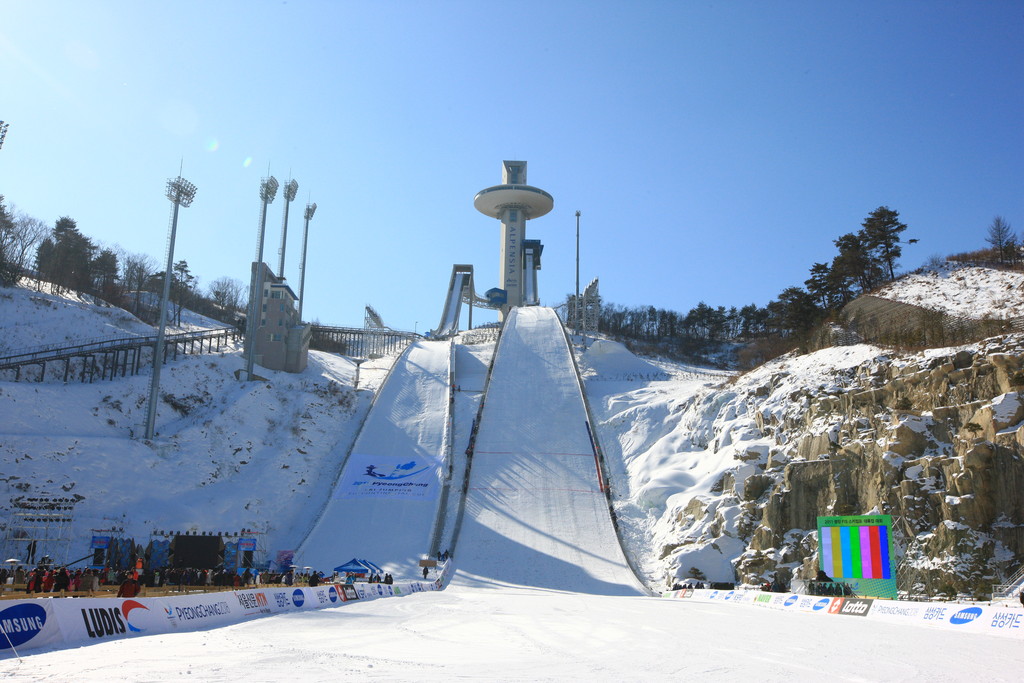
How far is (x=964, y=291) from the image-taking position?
25031 millimetres

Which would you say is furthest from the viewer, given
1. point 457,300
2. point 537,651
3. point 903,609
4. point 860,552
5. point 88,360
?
point 457,300

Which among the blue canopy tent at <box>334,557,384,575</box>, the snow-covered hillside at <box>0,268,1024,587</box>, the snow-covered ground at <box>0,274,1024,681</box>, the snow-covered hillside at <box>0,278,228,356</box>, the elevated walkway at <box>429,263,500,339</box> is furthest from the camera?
the elevated walkway at <box>429,263,500,339</box>

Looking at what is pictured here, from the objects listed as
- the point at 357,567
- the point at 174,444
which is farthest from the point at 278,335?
the point at 357,567

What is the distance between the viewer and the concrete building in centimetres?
3544

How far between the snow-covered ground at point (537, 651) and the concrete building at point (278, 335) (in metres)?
25.2

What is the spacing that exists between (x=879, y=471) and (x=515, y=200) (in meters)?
46.9

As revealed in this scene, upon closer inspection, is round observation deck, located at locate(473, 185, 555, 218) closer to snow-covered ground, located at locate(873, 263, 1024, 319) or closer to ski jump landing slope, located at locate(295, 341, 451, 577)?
ski jump landing slope, located at locate(295, 341, 451, 577)

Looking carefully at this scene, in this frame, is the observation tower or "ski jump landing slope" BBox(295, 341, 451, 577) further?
the observation tower

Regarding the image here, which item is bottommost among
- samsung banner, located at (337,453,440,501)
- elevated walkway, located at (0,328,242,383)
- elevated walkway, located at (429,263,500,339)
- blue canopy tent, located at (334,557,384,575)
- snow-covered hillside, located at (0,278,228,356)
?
blue canopy tent, located at (334,557,384,575)

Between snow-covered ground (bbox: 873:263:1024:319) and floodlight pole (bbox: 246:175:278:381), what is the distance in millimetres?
25350

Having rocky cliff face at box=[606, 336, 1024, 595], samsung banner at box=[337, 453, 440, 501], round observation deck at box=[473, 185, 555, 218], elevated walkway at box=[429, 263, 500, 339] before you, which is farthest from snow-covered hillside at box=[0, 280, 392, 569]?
round observation deck at box=[473, 185, 555, 218]

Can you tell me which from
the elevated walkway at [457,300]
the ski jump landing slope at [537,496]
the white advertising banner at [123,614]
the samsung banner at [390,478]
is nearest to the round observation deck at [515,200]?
the elevated walkway at [457,300]

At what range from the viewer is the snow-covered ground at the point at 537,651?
20.1ft

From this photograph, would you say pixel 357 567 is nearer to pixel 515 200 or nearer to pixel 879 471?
pixel 879 471
